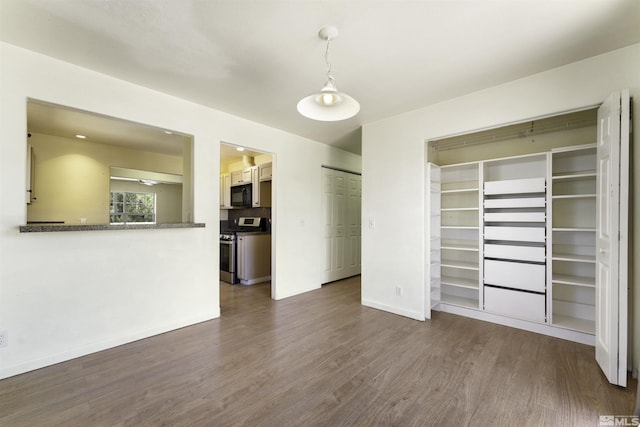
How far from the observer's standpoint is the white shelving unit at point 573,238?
9.14 feet

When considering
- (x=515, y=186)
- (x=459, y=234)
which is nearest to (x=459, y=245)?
(x=459, y=234)

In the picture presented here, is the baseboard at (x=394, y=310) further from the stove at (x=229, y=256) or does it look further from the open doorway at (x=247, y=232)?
the stove at (x=229, y=256)

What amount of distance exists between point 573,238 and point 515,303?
952mm

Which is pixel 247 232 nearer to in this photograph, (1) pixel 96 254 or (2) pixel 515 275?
(1) pixel 96 254

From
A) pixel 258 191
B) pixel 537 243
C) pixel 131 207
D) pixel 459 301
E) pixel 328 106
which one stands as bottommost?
pixel 459 301

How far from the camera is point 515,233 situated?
2986 mm

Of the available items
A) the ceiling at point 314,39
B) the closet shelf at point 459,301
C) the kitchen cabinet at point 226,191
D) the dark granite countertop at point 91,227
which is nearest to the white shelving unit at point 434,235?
the closet shelf at point 459,301

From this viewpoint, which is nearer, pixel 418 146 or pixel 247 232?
pixel 418 146

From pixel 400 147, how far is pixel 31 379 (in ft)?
13.2

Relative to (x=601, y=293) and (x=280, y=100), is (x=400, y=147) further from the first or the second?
(x=601, y=293)

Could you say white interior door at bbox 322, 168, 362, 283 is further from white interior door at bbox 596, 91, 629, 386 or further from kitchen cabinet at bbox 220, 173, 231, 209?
white interior door at bbox 596, 91, 629, 386

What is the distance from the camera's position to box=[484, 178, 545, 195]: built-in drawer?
2.85 metres

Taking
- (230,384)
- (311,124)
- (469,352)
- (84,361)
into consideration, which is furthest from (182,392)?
(311,124)

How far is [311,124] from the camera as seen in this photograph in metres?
3.71
